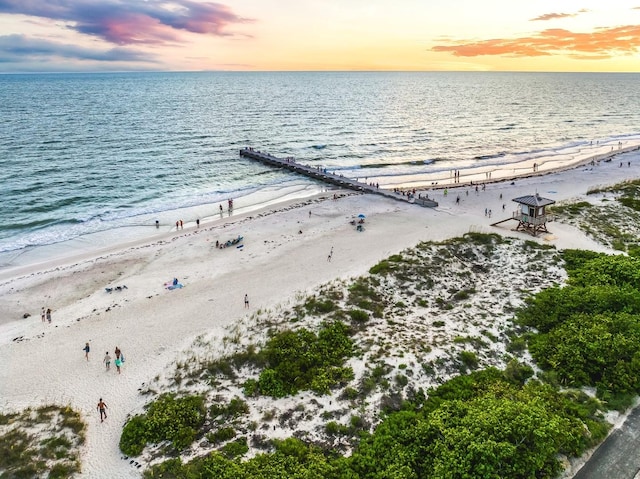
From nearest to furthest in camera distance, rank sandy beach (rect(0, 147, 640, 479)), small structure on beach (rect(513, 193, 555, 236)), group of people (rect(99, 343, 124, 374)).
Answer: sandy beach (rect(0, 147, 640, 479)) → group of people (rect(99, 343, 124, 374)) → small structure on beach (rect(513, 193, 555, 236))

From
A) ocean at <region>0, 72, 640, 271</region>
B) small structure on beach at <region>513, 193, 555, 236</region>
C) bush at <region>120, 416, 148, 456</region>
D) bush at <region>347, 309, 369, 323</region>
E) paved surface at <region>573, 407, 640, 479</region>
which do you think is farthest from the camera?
ocean at <region>0, 72, 640, 271</region>

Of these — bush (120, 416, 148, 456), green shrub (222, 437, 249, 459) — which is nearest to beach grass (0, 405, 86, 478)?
bush (120, 416, 148, 456)

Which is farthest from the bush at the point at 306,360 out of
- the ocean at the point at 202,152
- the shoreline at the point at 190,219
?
the ocean at the point at 202,152

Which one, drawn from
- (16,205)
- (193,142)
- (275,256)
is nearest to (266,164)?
(193,142)

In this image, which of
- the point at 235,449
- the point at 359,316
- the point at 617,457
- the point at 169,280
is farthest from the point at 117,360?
the point at 617,457

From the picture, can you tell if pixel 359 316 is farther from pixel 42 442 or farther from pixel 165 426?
pixel 42 442

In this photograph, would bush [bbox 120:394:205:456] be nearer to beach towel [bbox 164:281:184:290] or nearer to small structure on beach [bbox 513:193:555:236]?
beach towel [bbox 164:281:184:290]
